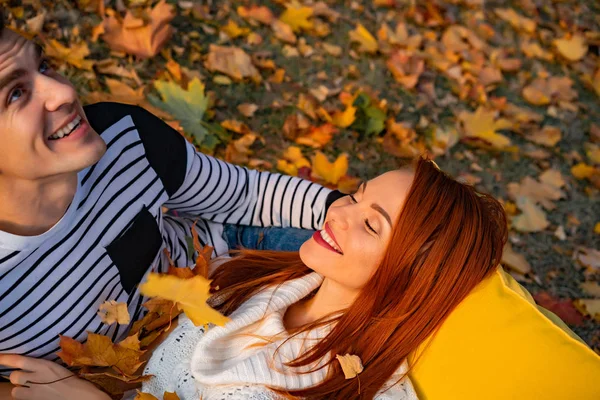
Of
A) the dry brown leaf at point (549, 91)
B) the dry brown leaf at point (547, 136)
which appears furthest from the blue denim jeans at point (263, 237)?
the dry brown leaf at point (549, 91)

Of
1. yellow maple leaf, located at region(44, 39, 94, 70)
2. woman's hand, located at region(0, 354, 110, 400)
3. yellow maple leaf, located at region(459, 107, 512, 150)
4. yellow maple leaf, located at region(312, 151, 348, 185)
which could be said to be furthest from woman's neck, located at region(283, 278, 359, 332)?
yellow maple leaf, located at region(459, 107, 512, 150)

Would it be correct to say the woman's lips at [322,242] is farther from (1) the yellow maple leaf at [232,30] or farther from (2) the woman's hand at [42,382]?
(1) the yellow maple leaf at [232,30]

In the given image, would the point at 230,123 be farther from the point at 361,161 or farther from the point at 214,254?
the point at 214,254

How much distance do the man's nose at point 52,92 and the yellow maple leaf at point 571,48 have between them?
3480mm

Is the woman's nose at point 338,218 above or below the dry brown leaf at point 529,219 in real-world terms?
above

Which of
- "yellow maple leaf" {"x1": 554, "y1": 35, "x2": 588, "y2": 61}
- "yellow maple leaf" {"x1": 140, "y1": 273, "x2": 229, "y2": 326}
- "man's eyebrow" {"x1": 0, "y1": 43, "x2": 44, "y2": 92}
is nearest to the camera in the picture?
"man's eyebrow" {"x1": 0, "y1": 43, "x2": 44, "y2": 92}

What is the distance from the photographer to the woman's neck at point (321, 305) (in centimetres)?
161

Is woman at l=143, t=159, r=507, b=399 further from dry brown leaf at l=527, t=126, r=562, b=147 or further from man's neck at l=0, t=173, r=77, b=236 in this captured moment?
dry brown leaf at l=527, t=126, r=562, b=147

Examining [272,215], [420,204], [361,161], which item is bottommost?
[361,161]

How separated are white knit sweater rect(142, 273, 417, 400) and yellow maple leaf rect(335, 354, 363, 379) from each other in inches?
3.8

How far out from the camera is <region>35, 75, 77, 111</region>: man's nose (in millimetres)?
1322

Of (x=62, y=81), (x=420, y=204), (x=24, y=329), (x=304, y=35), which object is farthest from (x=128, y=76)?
(x=420, y=204)

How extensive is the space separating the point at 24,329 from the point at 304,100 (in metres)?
1.91

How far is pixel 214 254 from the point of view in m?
2.00
